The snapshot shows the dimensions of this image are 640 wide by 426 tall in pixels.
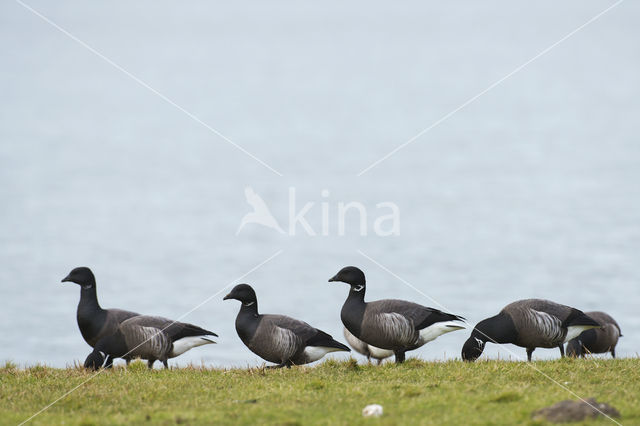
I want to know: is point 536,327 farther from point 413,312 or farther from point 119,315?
point 119,315

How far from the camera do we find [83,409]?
1320 centimetres

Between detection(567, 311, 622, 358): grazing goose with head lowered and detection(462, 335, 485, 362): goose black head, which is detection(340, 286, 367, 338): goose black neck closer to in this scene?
detection(462, 335, 485, 362): goose black head

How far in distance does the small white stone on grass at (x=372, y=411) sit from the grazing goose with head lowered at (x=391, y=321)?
555 centimetres

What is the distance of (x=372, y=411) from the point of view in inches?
473

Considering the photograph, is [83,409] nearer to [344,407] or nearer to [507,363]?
[344,407]

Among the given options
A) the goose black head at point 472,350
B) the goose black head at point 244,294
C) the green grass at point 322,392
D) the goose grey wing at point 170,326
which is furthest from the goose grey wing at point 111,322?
the goose black head at point 472,350

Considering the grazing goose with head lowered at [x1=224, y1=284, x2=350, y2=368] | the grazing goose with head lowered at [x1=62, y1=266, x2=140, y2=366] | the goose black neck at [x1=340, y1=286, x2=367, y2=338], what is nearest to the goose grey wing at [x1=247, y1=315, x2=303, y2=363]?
the grazing goose with head lowered at [x1=224, y1=284, x2=350, y2=368]

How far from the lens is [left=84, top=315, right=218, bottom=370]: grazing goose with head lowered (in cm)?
1778

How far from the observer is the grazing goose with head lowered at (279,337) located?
58.1 ft

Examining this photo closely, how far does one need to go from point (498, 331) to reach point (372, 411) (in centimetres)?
716

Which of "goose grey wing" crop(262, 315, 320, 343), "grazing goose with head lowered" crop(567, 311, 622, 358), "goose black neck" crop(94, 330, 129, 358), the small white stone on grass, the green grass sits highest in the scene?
"goose grey wing" crop(262, 315, 320, 343)

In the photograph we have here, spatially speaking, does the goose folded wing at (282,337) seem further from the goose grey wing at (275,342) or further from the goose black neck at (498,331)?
the goose black neck at (498,331)

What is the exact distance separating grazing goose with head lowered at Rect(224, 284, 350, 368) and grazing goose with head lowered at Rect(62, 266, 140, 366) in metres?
3.03

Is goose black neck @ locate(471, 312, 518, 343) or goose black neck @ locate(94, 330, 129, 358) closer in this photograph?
goose black neck @ locate(94, 330, 129, 358)
